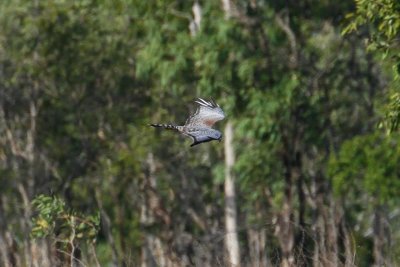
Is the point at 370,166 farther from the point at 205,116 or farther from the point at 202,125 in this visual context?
the point at 202,125

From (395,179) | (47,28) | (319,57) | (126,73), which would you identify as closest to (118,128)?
(126,73)

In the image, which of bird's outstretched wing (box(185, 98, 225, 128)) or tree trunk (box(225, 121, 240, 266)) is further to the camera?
tree trunk (box(225, 121, 240, 266))

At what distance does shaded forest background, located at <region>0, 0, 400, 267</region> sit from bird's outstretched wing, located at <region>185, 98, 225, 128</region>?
11.6 metres

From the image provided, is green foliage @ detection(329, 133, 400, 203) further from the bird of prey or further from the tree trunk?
the bird of prey

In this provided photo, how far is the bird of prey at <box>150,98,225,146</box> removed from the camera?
39.1ft

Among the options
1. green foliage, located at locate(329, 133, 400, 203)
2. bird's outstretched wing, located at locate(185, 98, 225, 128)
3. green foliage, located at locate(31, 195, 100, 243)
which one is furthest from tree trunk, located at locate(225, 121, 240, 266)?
bird's outstretched wing, located at locate(185, 98, 225, 128)

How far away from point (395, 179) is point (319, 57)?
3.96 metres

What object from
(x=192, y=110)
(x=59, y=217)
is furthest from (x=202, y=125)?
(x=192, y=110)

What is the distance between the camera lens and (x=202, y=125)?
1257 centimetres

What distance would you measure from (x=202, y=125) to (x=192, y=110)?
2566 centimetres

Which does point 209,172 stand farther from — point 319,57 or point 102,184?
point 319,57

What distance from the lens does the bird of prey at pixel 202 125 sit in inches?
469

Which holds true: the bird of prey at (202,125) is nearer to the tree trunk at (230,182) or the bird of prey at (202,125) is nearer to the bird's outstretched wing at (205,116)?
the bird's outstretched wing at (205,116)

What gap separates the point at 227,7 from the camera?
99.3 feet
